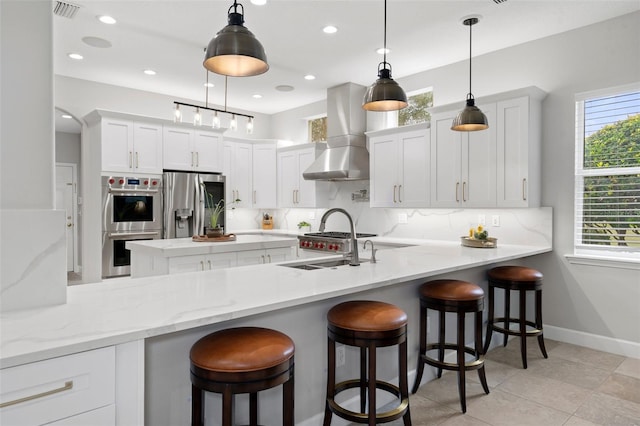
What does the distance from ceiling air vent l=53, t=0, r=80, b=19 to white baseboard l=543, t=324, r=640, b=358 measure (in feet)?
16.7

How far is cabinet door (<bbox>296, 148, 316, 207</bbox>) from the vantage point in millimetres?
5949

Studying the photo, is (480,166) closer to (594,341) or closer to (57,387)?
(594,341)

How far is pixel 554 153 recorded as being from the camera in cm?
388

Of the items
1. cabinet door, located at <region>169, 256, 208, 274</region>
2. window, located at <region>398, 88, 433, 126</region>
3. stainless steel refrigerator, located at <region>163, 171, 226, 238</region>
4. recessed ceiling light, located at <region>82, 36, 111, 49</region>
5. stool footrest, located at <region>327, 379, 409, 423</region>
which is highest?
recessed ceiling light, located at <region>82, 36, 111, 49</region>

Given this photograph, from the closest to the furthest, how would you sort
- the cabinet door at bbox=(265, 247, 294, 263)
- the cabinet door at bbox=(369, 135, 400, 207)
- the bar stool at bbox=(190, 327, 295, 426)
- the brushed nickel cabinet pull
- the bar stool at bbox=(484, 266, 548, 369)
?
1. the brushed nickel cabinet pull
2. the bar stool at bbox=(190, 327, 295, 426)
3. the bar stool at bbox=(484, 266, 548, 369)
4. the cabinet door at bbox=(265, 247, 294, 263)
5. the cabinet door at bbox=(369, 135, 400, 207)

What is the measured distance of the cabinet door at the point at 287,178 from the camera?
6230 mm

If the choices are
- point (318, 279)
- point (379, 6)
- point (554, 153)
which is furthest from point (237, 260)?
point (554, 153)

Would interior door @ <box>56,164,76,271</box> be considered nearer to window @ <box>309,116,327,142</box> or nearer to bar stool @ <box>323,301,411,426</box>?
window @ <box>309,116,327,142</box>

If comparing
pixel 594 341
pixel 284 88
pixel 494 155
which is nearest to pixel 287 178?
pixel 284 88

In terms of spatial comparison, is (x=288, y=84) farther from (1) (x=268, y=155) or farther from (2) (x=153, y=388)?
(2) (x=153, y=388)

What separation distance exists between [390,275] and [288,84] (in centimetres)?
383

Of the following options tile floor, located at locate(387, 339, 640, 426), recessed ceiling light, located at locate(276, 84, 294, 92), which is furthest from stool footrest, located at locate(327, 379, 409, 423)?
recessed ceiling light, located at locate(276, 84, 294, 92)

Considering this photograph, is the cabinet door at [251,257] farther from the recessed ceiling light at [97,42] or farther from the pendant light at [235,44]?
the recessed ceiling light at [97,42]

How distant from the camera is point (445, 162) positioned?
4340 millimetres
